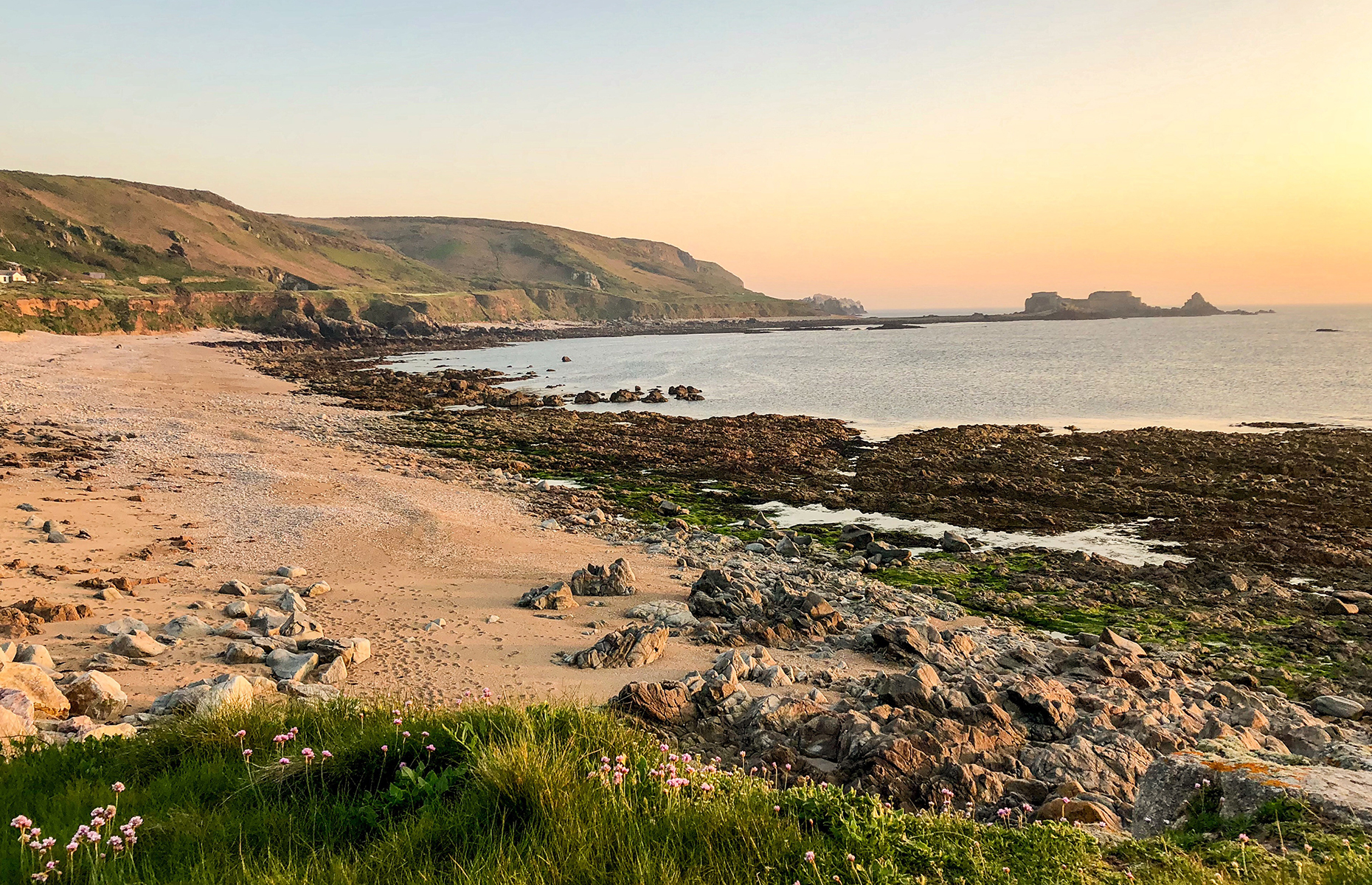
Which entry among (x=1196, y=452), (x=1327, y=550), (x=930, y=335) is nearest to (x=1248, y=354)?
(x=930, y=335)

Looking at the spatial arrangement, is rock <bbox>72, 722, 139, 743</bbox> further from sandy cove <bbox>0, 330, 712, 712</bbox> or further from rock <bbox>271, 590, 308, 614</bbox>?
rock <bbox>271, 590, 308, 614</bbox>

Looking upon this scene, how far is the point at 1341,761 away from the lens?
771 cm

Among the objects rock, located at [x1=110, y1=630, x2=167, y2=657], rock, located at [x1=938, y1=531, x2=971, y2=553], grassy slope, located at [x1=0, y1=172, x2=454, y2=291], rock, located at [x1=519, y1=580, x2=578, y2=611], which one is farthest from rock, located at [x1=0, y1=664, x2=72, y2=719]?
grassy slope, located at [x1=0, y1=172, x2=454, y2=291]

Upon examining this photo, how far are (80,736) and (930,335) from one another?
160 m

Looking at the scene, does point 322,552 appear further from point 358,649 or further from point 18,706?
point 18,706

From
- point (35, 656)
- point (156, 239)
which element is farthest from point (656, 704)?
point (156, 239)

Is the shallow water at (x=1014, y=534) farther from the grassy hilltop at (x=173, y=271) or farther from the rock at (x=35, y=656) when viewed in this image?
the grassy hilltop at (x=173, y=271)

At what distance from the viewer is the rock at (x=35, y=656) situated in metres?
8.49

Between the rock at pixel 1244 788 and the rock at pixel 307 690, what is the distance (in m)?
7.50

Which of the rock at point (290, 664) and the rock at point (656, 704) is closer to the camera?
the rock at point (656, 704)

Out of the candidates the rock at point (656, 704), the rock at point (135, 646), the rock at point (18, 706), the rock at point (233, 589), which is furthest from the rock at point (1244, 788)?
the rock at point (233, 589)

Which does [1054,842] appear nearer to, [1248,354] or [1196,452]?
[1196,452]

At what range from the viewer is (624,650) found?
34.6 feet

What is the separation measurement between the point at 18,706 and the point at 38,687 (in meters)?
1.15
